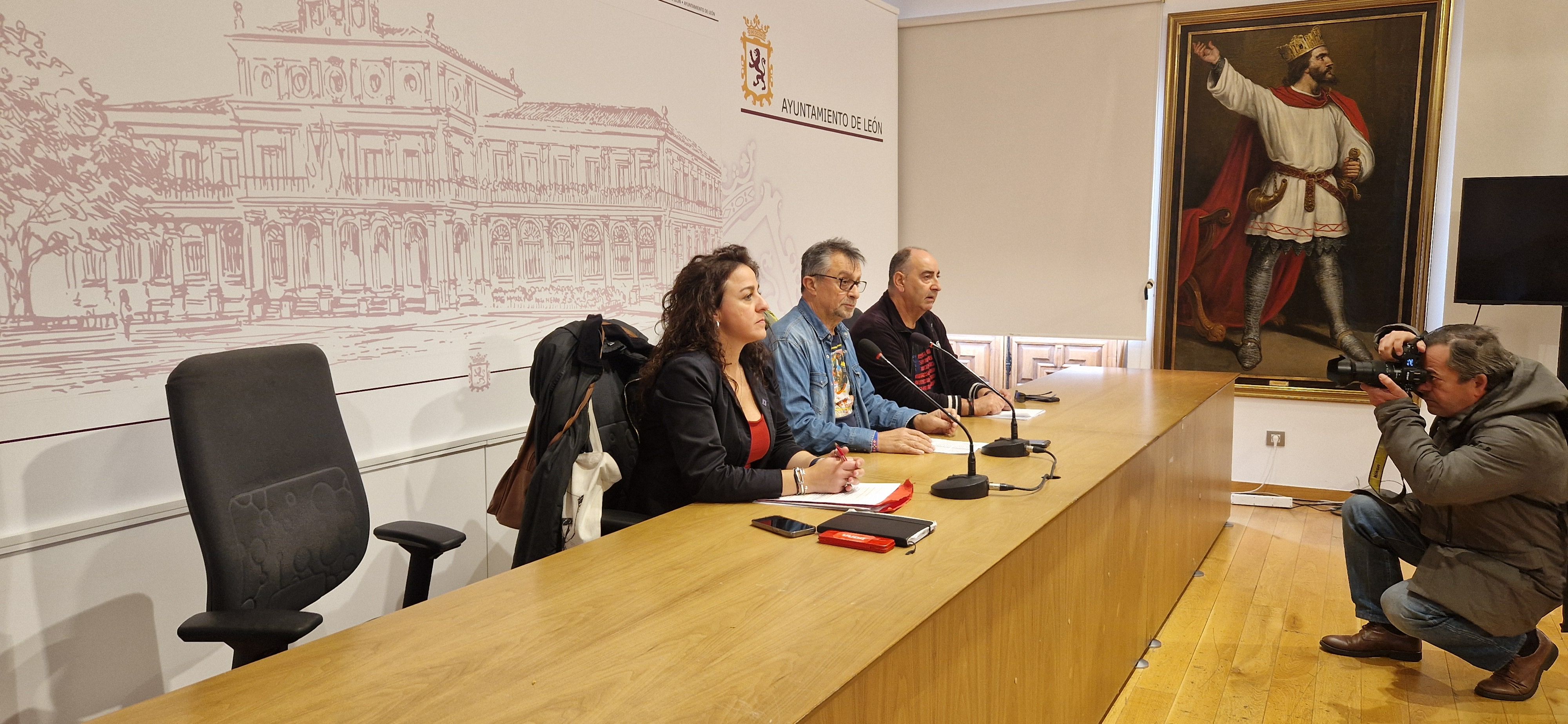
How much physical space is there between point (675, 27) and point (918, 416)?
6.31 feet

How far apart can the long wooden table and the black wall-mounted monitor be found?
2742mm

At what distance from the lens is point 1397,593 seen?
3000 mm

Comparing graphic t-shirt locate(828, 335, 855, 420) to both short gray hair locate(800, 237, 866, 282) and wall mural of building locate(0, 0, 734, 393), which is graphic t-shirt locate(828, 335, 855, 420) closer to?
short gray hair locate(800, 237, 866, 282)

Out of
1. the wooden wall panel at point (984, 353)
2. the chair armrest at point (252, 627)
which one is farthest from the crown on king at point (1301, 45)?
the chair armrest at point (252, 627)

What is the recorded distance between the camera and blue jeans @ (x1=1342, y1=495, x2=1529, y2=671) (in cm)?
286

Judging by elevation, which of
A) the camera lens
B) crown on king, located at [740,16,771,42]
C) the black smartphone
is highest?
crown on king, located at [740,16,771,42]

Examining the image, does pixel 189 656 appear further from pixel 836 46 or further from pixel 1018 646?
pixel 836 46

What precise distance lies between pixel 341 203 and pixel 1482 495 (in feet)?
10.3

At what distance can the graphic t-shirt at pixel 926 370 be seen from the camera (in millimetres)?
4004

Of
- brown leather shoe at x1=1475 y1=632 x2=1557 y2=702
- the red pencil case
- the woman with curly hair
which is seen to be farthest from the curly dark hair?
brown leather shoe at x1=1475 y1=632 x2=1557 y2=702

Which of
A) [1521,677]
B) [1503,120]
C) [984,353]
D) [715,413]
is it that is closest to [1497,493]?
[1521,677]

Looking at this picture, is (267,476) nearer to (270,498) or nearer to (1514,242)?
(270,498)

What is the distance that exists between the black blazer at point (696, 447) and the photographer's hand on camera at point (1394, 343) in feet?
5.97

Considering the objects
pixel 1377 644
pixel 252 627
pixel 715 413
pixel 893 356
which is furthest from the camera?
pixel 893 356
